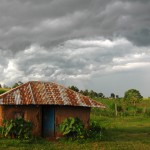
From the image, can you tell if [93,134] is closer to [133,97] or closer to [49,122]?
[49,122]

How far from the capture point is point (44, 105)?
936 inches

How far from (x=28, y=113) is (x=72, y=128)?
3.14 m

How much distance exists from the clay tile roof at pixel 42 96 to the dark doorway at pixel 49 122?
1033 millimetres

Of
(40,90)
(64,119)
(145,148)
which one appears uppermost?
(40,90)

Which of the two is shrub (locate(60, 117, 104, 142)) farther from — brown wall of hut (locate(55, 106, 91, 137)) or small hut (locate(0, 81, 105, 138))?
small hut (locate(0, 81, 105, 138))

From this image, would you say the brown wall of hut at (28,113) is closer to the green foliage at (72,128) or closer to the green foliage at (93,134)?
the green foliage at (72,128)

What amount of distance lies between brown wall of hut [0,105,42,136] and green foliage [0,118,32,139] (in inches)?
32.2

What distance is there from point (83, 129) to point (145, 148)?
4.22 meters

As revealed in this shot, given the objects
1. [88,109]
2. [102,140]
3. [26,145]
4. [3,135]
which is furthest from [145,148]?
[3,135]

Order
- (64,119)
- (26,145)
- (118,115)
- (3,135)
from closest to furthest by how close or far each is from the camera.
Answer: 1. (26,145)
2. (3,135)
3. (64,119)
4. (118,115)

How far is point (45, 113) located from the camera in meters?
23.8

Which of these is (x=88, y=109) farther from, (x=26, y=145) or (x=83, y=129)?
(x=26, y=145)

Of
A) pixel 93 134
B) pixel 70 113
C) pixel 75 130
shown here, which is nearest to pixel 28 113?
pixel 70 113

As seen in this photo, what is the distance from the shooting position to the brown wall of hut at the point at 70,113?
23.2m
